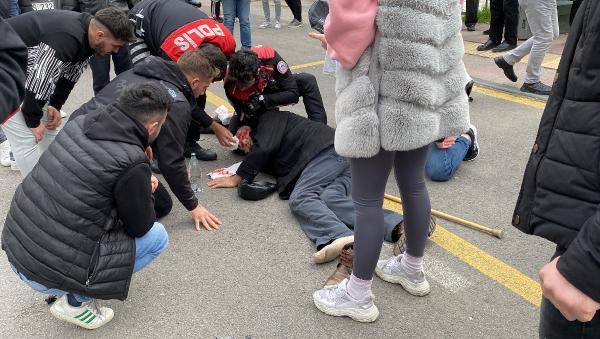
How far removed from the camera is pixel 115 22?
323cm

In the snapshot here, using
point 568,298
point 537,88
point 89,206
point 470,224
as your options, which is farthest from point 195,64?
point 537,88

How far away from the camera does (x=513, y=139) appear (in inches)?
169

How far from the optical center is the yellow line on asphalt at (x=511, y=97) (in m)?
5.07

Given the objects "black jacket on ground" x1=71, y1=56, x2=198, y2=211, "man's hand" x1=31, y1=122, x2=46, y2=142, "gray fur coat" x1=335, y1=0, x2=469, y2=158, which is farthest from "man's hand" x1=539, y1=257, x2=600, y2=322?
"man's hand" x1=31, y1=122, x2=46, y2=142

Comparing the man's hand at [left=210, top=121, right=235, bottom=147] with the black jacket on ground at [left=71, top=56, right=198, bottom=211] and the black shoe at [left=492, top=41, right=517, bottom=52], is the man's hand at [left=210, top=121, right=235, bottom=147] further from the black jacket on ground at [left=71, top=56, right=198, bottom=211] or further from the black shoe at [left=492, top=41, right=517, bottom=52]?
the black shoe at [left=492, top=41, right=517, bottom=52]

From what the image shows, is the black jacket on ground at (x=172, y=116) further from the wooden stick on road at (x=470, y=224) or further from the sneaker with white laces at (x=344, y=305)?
the wooden stick on road at (x=470, y=224)

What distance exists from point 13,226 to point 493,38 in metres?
6.38

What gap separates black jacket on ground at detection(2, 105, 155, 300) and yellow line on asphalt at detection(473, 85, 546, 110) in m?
4.14

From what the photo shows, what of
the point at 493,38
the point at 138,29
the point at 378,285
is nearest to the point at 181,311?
the point at 378,285

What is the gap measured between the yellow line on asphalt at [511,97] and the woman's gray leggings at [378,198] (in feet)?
10.8

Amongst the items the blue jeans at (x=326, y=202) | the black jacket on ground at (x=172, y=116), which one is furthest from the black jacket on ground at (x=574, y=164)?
the black jacket on ground at (x=172, y=116)

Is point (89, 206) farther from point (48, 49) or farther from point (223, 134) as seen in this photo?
point (223, 134)

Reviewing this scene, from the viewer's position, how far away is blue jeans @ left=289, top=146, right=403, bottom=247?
2.87 metres

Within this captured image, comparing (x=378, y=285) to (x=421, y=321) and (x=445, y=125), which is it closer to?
(x=421, y=321)
